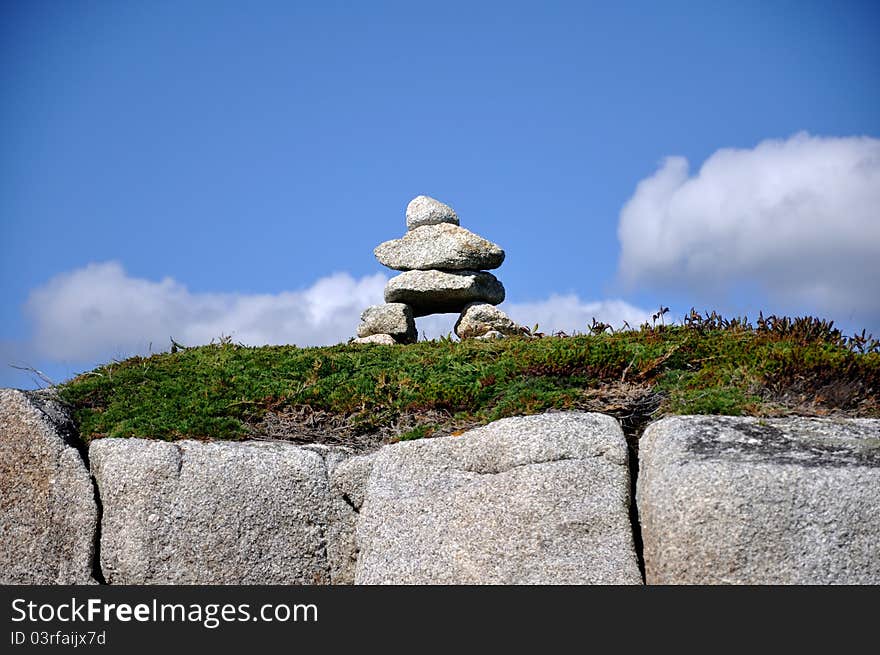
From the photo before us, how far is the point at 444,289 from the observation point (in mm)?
16922

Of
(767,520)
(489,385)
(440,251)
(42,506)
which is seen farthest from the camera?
(440,251)

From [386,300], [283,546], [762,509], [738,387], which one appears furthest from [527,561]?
[386,300]

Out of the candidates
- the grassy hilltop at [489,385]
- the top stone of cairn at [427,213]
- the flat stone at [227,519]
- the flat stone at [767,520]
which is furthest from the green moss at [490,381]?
the top stone of cairn at [427,213]

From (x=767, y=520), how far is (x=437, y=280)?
1067cm

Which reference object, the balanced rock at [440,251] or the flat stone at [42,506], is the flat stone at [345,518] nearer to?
the flat stone at [42,506]

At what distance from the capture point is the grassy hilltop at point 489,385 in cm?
914

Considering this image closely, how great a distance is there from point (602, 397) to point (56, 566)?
5886 millimetres

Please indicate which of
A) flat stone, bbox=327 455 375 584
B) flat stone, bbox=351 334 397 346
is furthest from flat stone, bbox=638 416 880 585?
flat stone, bbox=351 334 397 346

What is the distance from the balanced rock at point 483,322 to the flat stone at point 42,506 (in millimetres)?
8464

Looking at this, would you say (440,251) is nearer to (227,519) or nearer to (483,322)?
(483,322)

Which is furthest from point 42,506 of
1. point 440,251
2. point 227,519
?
point 440,251

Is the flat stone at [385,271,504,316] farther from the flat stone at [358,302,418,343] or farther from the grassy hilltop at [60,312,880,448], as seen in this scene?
the grassy hilltop at [60,312,880,448]

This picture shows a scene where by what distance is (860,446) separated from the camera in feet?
24.8
